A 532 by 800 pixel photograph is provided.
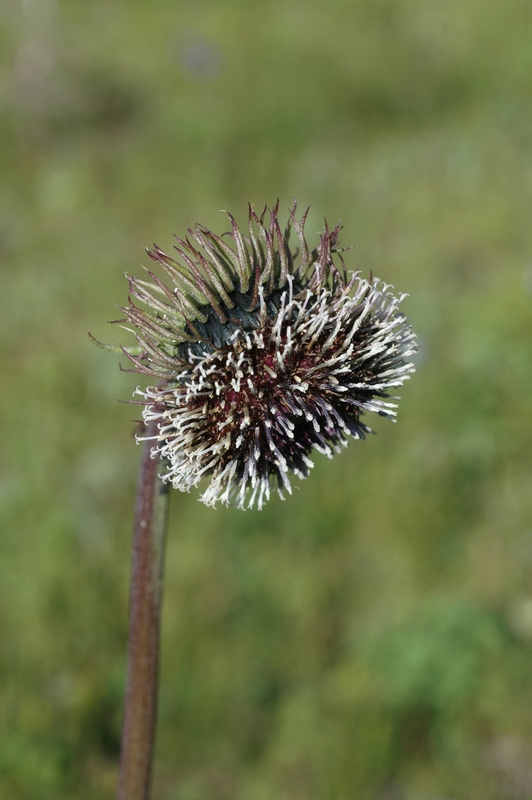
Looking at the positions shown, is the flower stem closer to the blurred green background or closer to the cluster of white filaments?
the cluster of white filaments

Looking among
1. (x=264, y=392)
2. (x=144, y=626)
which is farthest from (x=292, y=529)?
(x=264, y=392)

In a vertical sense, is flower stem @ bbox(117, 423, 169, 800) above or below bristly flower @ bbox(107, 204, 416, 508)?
below

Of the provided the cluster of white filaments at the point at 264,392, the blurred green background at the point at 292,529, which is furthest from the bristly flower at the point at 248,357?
the blurred green background at the point at 292,529

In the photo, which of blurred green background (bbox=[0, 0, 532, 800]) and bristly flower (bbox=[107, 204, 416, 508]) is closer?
bristly flower (bbox=[107, 204, 416, 508])

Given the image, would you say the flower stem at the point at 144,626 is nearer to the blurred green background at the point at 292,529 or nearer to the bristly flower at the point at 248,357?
the bristly flower at the point at 248,357

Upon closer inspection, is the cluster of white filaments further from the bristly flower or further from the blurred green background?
the blurred green background

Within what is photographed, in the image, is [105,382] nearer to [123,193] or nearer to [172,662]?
[172,662]

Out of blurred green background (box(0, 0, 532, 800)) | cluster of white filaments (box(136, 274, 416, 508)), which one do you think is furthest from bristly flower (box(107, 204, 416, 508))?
blurred green background (box(0, 0, 532, 800))
